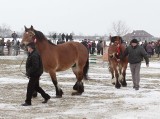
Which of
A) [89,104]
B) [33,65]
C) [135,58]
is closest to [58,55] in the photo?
[33,65]

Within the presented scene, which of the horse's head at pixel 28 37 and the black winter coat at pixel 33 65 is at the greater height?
the horse's head at pixel 28 37

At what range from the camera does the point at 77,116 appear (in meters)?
8.88

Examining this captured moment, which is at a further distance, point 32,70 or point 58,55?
point 58,55

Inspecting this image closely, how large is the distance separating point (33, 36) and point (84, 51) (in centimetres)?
226

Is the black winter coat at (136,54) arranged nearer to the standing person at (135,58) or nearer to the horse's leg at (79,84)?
the standing person at (135,58)

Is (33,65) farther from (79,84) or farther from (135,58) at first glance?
(135,58)

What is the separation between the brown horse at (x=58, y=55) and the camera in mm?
11688

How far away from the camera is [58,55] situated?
39.9 ft

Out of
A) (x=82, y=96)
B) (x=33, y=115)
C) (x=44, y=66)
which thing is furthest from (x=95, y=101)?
(x=33, y=115)

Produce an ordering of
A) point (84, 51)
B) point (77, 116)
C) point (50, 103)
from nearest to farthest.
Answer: point (77, 116), point (50, 103), point (84, 51)

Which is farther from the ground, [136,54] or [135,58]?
[136,54]

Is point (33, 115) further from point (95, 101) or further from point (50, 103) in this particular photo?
point (95, 101)

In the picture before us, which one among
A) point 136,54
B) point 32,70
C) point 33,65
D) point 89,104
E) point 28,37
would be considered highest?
point 28,37

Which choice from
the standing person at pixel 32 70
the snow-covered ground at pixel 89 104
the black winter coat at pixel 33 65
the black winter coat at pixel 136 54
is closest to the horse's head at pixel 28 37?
the standing person at pixel 32 70
